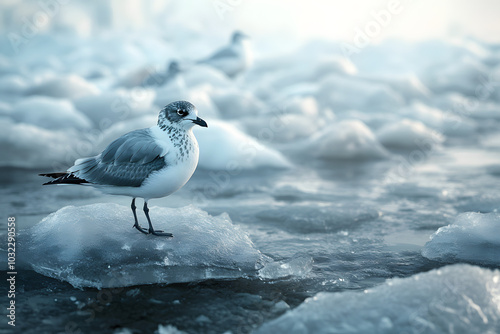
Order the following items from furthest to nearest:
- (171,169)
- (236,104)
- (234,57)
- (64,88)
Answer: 1. (234,57)
2. (64,88)
3. (236,104)
4. (171,169)

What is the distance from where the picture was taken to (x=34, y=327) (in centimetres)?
196

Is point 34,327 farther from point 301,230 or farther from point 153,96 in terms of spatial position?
point 153,96

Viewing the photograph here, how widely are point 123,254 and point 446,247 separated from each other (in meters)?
1.66

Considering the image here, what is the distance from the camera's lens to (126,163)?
8.16ft

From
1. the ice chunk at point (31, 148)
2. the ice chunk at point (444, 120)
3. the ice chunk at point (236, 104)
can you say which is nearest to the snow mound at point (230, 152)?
the ice chunk at point (31, 148)

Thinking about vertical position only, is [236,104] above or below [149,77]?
below

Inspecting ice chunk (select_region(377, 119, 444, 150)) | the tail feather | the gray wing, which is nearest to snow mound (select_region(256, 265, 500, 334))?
the gray wing

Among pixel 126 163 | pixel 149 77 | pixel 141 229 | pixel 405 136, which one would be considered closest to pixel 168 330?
pixel 141 229

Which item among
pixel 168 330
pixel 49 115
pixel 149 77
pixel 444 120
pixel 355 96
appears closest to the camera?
pixel 168 330

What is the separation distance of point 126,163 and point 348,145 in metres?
3.66

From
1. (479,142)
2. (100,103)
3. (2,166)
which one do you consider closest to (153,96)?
(100,103)

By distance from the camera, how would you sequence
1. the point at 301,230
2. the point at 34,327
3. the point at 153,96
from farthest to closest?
1. the point at 153,96
2. the point at 301,230
3. the point at 34,327

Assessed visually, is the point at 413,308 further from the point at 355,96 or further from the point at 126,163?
the point at 355,96

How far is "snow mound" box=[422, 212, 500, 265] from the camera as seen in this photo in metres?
2.64
